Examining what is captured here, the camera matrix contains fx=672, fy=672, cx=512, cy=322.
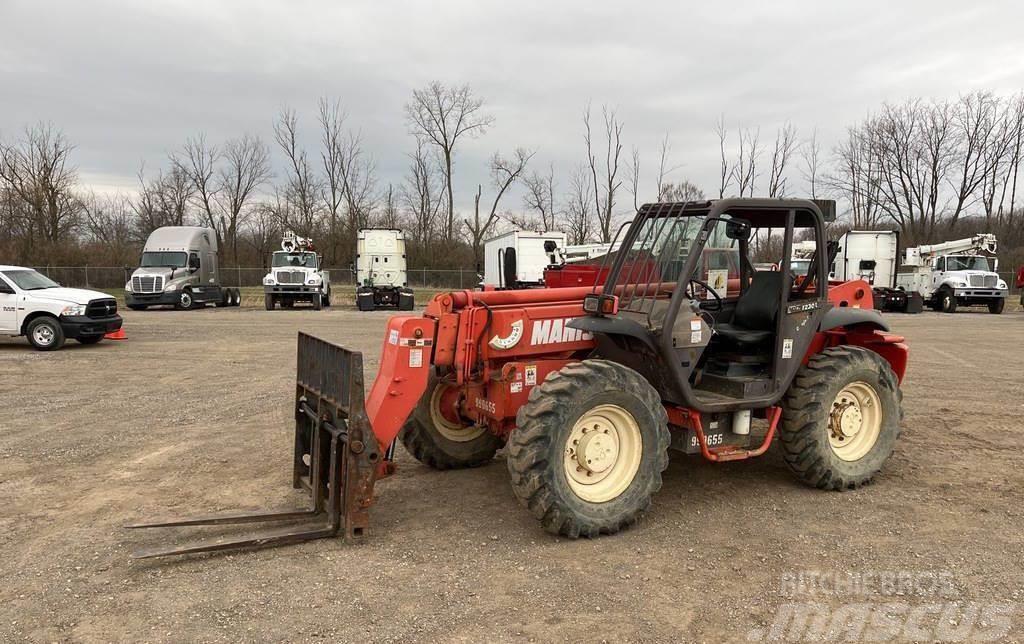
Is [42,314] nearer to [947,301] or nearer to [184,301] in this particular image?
[184,301]

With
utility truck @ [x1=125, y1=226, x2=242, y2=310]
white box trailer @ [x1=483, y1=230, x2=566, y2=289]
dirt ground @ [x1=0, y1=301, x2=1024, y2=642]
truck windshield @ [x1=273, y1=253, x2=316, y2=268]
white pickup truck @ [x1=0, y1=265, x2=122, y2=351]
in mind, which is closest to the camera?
dirt ground @ [x1=0, y1=301, x2=1024, y2=642]

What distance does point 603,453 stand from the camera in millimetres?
4656

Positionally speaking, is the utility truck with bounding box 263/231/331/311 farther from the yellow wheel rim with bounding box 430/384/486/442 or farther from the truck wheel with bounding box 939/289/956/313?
the truck wheel with bounding box 939/289/956/313

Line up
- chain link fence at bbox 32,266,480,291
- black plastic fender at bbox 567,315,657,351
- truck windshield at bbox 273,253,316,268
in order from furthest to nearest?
1. chain link fence at bbox 32,266,480,291
2. truck windshield at bbox 273,253,316,268
3. black plastic fender at bbox 567,315,657,351

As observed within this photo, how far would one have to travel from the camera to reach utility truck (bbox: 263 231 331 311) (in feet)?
88.4

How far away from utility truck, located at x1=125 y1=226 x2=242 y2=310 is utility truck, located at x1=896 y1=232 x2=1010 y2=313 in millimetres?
29779

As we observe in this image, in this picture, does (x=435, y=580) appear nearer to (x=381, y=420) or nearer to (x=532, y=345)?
(x=381, y=420)

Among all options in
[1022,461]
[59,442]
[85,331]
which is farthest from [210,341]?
[1022,461]

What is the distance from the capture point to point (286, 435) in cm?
732

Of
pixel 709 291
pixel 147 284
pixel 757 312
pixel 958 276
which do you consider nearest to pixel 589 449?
pixel 709 291

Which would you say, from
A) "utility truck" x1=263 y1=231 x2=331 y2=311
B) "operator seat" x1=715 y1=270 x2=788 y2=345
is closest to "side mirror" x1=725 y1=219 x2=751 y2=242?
"operator seat" x1=715 y1=270 x2=788 y2=345

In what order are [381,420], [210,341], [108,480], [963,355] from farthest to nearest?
[210,341]
[963,355]
[108,480]
[381,420]

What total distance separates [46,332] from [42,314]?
38cm

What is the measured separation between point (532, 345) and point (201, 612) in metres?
2.76
